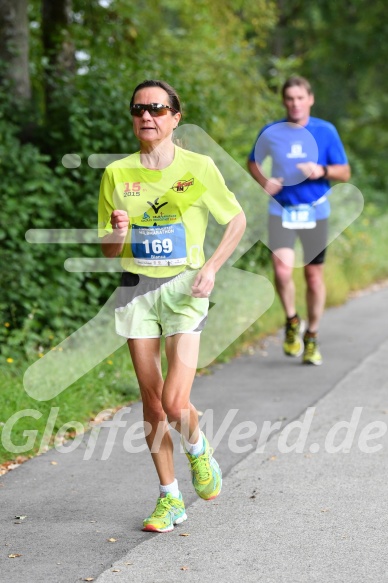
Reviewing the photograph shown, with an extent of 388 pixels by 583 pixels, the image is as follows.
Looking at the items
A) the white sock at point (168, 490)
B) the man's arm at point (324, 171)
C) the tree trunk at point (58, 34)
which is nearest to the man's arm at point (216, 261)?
the white sock at point (168, 490)

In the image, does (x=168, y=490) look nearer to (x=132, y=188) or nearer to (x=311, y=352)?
(x=132, y=188)

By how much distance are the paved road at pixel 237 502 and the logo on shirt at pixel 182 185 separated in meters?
1.54

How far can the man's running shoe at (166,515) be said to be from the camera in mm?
5020

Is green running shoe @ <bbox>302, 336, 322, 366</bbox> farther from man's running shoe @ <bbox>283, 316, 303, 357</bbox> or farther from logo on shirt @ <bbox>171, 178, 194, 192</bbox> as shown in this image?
logo on shirt @ <bbox>171, 178, 194, 192</bbox>

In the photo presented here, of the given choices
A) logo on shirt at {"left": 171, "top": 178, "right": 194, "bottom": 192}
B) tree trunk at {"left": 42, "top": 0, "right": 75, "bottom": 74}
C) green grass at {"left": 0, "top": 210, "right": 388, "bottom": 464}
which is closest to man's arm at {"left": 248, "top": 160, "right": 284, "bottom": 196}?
green grass at {"left": 0, "top": 210, "right": 388, "bottom": 464}

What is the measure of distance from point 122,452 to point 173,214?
2108 millimetres

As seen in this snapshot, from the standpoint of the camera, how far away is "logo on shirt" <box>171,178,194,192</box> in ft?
16.4

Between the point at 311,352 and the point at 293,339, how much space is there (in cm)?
20

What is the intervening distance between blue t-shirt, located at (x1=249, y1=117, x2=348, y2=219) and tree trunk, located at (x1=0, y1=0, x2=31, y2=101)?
301 centimetres

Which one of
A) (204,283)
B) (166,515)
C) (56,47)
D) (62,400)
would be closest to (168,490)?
(166,515)

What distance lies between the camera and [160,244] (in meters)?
5.00

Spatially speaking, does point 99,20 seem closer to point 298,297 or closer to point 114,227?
point 298,297

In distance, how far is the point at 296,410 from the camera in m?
7.65

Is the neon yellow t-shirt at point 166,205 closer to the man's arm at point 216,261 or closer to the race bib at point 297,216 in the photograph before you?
the man's arm at point 216,261
